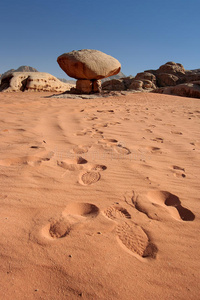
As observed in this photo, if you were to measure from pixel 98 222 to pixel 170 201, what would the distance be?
0.58 m

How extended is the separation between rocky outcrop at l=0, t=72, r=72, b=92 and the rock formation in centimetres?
340

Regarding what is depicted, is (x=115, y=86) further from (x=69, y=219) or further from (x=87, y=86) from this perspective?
(x=69, y=219)

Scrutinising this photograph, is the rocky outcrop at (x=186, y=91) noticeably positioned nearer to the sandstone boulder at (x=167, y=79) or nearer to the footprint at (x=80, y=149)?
the sandstone boulder at (x=167, y=79)

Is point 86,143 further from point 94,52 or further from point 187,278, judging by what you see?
point 94,52

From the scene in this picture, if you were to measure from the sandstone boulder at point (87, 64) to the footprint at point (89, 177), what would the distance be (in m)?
8.55

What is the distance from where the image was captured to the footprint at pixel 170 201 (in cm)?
125

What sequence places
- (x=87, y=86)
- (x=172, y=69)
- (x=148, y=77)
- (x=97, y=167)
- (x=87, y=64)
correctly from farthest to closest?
(x=172, y=69), (x=148, y=77), (x=87, y=86), (x=87, y=64), (x=97, y=167)

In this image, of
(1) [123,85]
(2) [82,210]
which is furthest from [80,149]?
(1) [123,85]

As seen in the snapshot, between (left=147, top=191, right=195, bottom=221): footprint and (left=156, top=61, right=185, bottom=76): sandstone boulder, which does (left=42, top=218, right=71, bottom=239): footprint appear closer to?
(left=147, top=191, right=195, bottom=221): footprint

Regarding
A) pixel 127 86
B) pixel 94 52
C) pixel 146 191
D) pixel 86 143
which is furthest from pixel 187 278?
pixel 127 86

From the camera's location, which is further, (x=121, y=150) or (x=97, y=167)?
(x=121, y=150)

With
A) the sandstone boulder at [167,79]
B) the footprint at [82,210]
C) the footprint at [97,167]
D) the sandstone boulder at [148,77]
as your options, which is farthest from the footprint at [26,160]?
the sandstone boulder at [167,79]

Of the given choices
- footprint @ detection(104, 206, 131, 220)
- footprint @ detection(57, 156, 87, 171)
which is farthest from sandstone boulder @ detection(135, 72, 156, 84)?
footprint @ detection(104, 206, 131, 220)

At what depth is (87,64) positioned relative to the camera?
9.20 m
